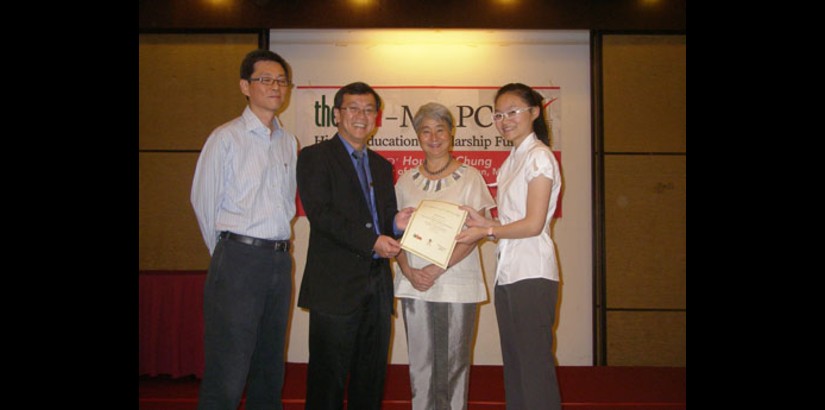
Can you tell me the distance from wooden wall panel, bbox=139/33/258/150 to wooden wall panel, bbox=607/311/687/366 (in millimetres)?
3514

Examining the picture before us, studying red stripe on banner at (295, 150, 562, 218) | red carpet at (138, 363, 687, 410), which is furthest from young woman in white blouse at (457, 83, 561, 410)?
red stripe on banner at (295, 150, 562, 218)

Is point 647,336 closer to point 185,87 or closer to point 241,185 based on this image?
point 241,185

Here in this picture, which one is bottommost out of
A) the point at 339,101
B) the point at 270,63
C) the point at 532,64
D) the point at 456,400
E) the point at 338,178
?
the point at 456,400

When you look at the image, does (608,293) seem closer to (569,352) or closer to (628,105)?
(569,352)

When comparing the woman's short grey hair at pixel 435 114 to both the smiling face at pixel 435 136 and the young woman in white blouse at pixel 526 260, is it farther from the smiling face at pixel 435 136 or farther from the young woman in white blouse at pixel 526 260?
the young woman in white blouse at pixel 526 260

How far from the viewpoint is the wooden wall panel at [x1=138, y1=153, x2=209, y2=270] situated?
183 inches

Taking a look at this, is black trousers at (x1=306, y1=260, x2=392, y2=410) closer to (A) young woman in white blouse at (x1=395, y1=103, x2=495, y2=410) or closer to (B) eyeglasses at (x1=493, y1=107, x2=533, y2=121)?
(A) young woman in white blouse at (x1=395, y1=103, x2=495, y2=410)

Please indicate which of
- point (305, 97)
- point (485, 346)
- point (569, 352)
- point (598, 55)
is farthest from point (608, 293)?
point (305, 97)

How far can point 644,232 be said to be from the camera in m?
4.67

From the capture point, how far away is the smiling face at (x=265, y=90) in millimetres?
2496

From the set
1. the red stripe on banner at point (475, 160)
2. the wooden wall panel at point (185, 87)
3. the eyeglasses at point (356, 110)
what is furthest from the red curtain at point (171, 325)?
the eyeglasses at point (356, 110)

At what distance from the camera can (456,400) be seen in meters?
2.59

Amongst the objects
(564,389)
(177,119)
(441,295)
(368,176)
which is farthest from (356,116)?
(177,119)

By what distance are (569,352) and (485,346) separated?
680 millimetres
